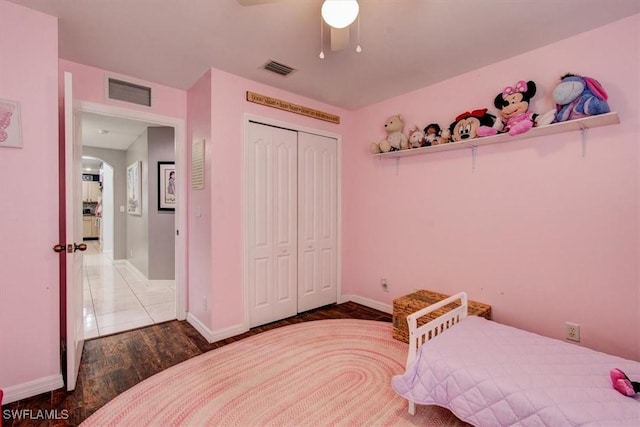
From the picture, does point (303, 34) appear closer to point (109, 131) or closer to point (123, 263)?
point (109, 131)

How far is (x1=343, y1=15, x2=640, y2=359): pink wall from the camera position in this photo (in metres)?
2.00

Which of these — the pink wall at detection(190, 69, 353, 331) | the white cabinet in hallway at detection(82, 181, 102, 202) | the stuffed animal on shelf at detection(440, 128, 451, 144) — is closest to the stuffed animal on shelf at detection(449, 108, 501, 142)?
the stuffed animal on shelf at detection(440, 128, 451, 144)

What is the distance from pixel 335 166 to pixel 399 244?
123cm

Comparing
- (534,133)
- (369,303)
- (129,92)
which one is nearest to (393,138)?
(534,133)

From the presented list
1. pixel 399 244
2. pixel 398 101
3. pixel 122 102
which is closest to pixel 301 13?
pixel 398 101

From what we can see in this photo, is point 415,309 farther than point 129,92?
No

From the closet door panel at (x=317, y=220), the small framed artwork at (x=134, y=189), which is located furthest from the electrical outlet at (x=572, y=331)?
the small framed artwork at (x=134, y=189)

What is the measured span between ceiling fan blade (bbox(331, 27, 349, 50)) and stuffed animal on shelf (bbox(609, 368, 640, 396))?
2093 millimetres

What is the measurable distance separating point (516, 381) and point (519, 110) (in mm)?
1926

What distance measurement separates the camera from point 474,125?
2.57 metres

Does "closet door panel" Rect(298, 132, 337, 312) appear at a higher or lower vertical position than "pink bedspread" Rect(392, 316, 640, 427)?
higher

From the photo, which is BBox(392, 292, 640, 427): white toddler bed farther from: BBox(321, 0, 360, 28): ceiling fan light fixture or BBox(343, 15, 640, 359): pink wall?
BBox(321, 0, 360, 28): ceiling fan light fixture

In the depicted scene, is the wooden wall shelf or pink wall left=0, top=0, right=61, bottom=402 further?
the wooden wall shelf

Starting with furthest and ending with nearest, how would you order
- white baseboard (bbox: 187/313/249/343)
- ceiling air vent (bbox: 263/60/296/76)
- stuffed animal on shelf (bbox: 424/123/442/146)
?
1. stuffed animal on shelf (bbox: 424/123/442/146)
2. white baseboard (bbox: 187/313/249/343)
3. ceiling air vent (bbox: 263/60/296/76)
